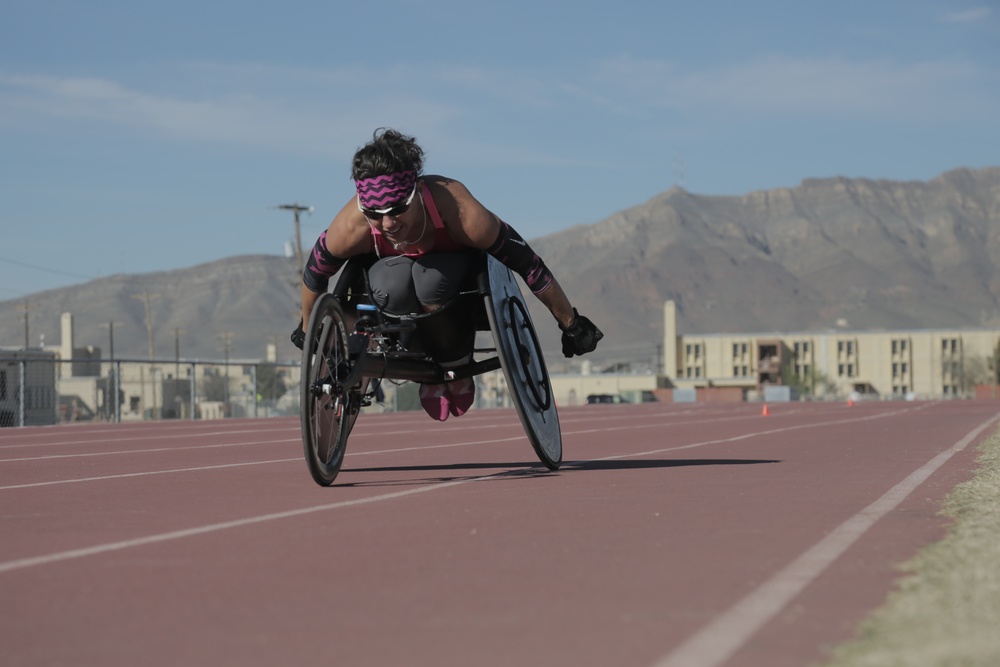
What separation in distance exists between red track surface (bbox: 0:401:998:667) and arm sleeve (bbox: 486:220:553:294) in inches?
48.8

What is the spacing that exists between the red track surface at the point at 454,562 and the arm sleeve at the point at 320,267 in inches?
48.3

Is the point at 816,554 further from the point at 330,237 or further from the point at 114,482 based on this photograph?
the point at 114,482

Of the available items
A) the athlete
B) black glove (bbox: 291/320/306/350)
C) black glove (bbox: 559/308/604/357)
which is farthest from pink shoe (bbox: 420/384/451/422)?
black glove (bbox: 291/320/306/350)

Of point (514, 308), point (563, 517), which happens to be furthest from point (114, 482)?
point (563, 517)

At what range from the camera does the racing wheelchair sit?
8.52 meters

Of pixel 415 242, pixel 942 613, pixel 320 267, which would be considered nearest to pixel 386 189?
pixel 415 242

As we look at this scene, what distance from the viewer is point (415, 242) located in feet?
29.6

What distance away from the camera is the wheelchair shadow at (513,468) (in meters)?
9.34

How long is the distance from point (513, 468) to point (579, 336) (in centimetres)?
120

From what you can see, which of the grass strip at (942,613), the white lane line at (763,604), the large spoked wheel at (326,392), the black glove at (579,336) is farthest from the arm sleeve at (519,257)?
the grass strip at (942,613)

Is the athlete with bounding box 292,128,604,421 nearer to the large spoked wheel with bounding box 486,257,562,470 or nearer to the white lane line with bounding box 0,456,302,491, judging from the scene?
the large spoked wheel with bounding box 486,257,562,470

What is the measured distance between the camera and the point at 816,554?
17.7ft

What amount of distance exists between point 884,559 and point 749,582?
77cm

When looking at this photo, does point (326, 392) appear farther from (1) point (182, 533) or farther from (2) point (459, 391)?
(1) point (182, 533)
